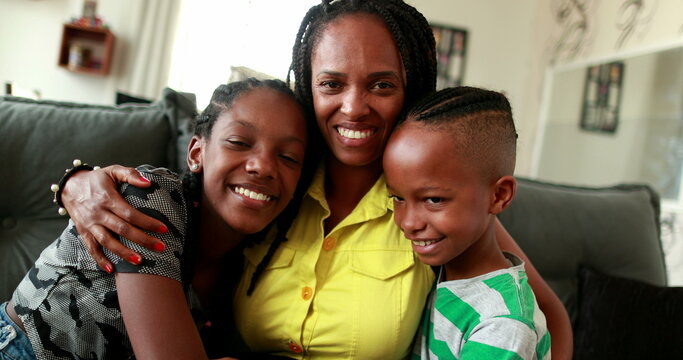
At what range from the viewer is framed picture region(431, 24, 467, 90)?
400 centimetres

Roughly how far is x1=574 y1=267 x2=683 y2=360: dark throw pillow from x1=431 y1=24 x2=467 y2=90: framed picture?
2.71 metres

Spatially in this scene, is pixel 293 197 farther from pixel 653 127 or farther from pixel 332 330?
pixel 653 127

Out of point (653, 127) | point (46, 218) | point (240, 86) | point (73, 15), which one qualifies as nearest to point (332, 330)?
point (240, 86)

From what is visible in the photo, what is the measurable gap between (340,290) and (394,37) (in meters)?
0.56

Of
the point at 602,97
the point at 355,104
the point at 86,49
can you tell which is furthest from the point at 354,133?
the point at 86,49

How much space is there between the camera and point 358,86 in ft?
3.46

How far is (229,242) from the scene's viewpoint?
1.13m

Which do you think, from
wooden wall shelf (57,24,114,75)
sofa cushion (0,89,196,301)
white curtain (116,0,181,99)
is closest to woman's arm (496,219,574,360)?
sofa cushion (0,89,196,301)

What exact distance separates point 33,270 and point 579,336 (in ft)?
4.87

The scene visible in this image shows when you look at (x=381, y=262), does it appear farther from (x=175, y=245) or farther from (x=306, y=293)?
(x=175, y=245)

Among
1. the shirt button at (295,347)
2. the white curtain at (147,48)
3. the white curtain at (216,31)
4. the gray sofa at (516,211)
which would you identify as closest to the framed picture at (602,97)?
the gray sofa at (516,211)

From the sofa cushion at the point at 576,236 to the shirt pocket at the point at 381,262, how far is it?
69cm

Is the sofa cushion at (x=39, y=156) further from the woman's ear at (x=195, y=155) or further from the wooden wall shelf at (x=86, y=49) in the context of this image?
the wooden wall shelf at (x=86, y=49)

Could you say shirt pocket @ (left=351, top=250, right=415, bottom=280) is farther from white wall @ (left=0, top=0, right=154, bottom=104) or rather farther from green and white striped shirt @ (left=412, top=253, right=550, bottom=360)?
white wall @ (left=0, top=0, right=154, bottom=104)
